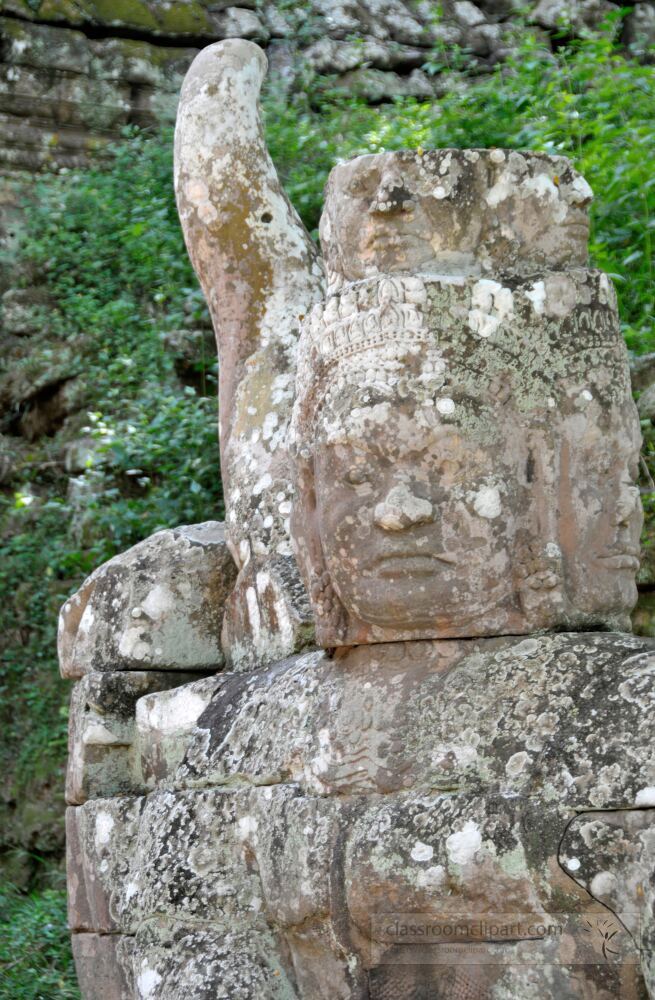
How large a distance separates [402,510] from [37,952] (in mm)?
3435

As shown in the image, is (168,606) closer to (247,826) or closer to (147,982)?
(247,826)

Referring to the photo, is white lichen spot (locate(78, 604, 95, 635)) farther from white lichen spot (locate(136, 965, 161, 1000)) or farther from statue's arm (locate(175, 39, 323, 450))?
white lichen spot (locate(136, 965, 161, 1000))

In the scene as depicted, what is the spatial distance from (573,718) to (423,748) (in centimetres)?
35

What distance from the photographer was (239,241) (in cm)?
467

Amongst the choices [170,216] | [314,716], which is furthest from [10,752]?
[314,716]

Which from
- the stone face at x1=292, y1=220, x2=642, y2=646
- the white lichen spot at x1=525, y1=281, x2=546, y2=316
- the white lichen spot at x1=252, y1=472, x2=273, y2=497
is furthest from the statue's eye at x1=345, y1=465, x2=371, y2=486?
the white lichen spot at x1=252, y1=472, x2=273, y2=497

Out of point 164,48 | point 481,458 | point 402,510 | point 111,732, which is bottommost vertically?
point 111,732

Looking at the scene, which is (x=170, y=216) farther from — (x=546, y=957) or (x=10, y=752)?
(x=546, y=957)

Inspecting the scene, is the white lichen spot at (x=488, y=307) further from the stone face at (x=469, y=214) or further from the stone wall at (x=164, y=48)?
the stone wall at (x=164, y=48)

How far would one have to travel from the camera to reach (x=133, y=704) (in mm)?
4523

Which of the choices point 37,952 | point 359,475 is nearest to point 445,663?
point 359,475

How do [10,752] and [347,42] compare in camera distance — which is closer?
[10,752]

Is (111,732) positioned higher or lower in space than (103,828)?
higher

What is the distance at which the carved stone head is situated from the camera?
3.26 metres
